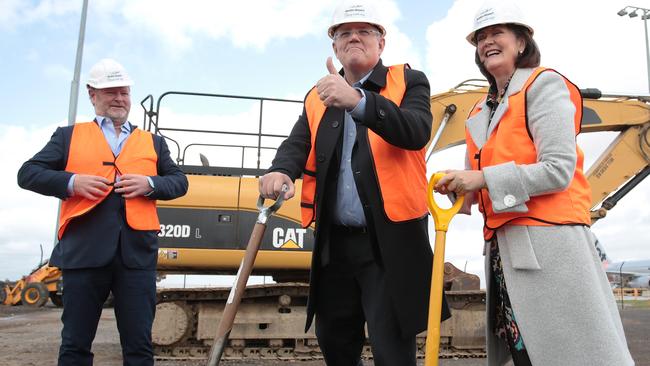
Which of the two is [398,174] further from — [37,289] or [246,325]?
[37,289]

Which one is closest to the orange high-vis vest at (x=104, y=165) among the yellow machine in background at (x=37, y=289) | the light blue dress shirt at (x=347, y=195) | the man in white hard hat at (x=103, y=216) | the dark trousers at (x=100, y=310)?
the man in white hard hat at (x=103, y=216)

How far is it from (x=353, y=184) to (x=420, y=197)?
28cm

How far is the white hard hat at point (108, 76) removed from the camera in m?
3.27

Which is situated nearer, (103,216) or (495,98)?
(495,98)

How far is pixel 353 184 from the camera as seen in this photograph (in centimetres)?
248

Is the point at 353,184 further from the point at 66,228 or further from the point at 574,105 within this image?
the point at 66,228

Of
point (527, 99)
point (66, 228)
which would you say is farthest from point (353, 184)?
point (66, 228)

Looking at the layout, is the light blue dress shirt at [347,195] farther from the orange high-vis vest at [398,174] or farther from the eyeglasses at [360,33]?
the eyeglasses at [360,33]

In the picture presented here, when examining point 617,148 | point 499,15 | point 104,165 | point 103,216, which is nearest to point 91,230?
point 103,216

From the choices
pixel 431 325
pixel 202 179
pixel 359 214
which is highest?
pixel 202 179

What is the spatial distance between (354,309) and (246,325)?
5118 mm

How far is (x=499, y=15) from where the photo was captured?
2.22 meters

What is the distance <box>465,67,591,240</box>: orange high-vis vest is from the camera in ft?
6.64

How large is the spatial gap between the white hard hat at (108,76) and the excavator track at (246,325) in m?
4.42
